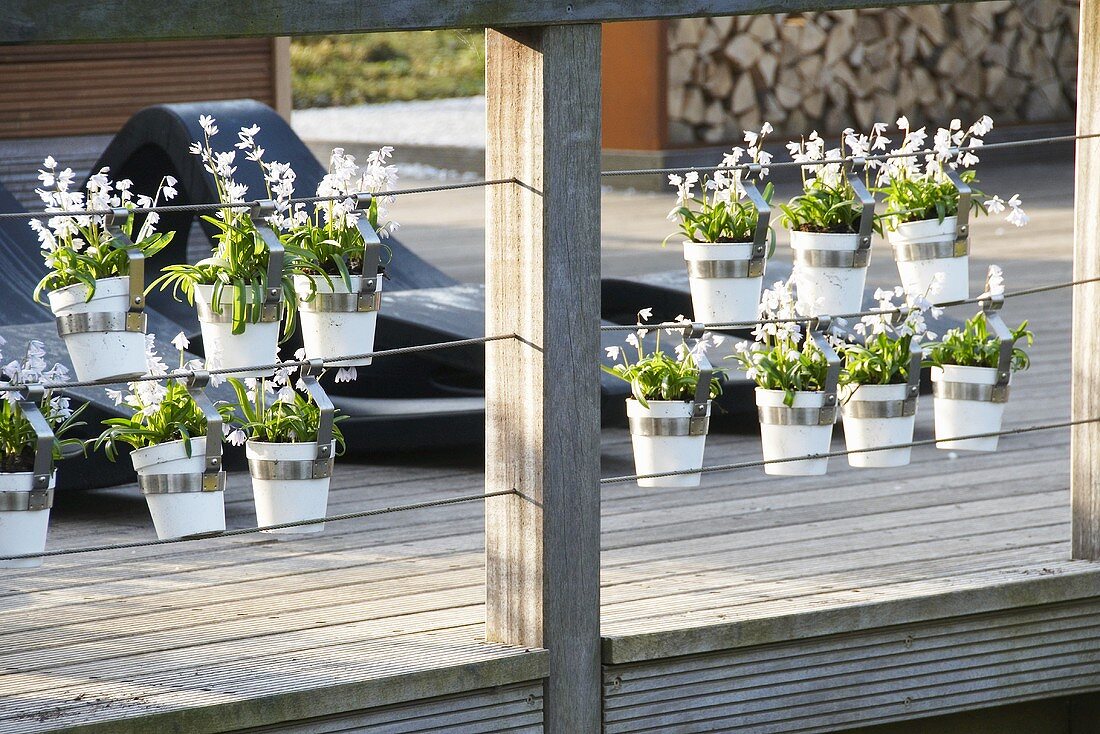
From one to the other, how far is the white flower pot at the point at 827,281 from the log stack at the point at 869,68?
7.13m

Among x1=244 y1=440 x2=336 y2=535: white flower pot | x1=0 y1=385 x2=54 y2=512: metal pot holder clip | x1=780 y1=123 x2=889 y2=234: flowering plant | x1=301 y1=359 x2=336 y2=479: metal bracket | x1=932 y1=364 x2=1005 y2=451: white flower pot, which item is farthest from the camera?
x1=932 y1=364 x2=1005 y2=451: white flower pot

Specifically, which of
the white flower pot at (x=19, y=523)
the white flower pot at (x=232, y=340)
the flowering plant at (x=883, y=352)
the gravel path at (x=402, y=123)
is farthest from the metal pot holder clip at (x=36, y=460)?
the gravel path at (x=402, y=123)

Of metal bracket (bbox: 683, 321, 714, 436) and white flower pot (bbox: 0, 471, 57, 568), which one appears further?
metal bracket (bbox: 683, 321, 714, 436)

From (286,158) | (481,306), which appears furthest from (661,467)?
(286,158)

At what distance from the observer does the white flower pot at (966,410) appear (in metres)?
Result: 2.75

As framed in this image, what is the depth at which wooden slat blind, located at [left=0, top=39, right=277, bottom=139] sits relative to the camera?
610 cm

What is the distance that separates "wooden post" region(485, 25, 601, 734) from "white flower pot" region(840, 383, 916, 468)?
54cm

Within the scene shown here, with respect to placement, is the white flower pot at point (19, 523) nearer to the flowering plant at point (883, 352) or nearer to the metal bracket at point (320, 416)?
the metal bracket at point (320, 416)

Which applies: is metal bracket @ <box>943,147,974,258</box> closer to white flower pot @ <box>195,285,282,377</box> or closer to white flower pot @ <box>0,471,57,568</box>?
white flower pot @ <box>195,285,282,377</box>

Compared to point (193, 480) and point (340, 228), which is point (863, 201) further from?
point (193, 480)

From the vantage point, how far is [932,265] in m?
2.69

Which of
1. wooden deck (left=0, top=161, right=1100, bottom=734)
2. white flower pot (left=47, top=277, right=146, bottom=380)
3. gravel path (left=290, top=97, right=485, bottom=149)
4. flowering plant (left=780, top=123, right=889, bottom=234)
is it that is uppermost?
gravel path (left=290, top=97, right=485, bottom=149)

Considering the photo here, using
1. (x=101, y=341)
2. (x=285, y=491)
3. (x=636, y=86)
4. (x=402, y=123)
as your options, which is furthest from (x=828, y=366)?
(x=402, y=123)

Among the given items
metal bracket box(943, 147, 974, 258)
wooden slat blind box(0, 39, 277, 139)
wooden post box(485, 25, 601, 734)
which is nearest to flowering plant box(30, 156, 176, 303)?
wooden post box(485, 25, 601, 734)
